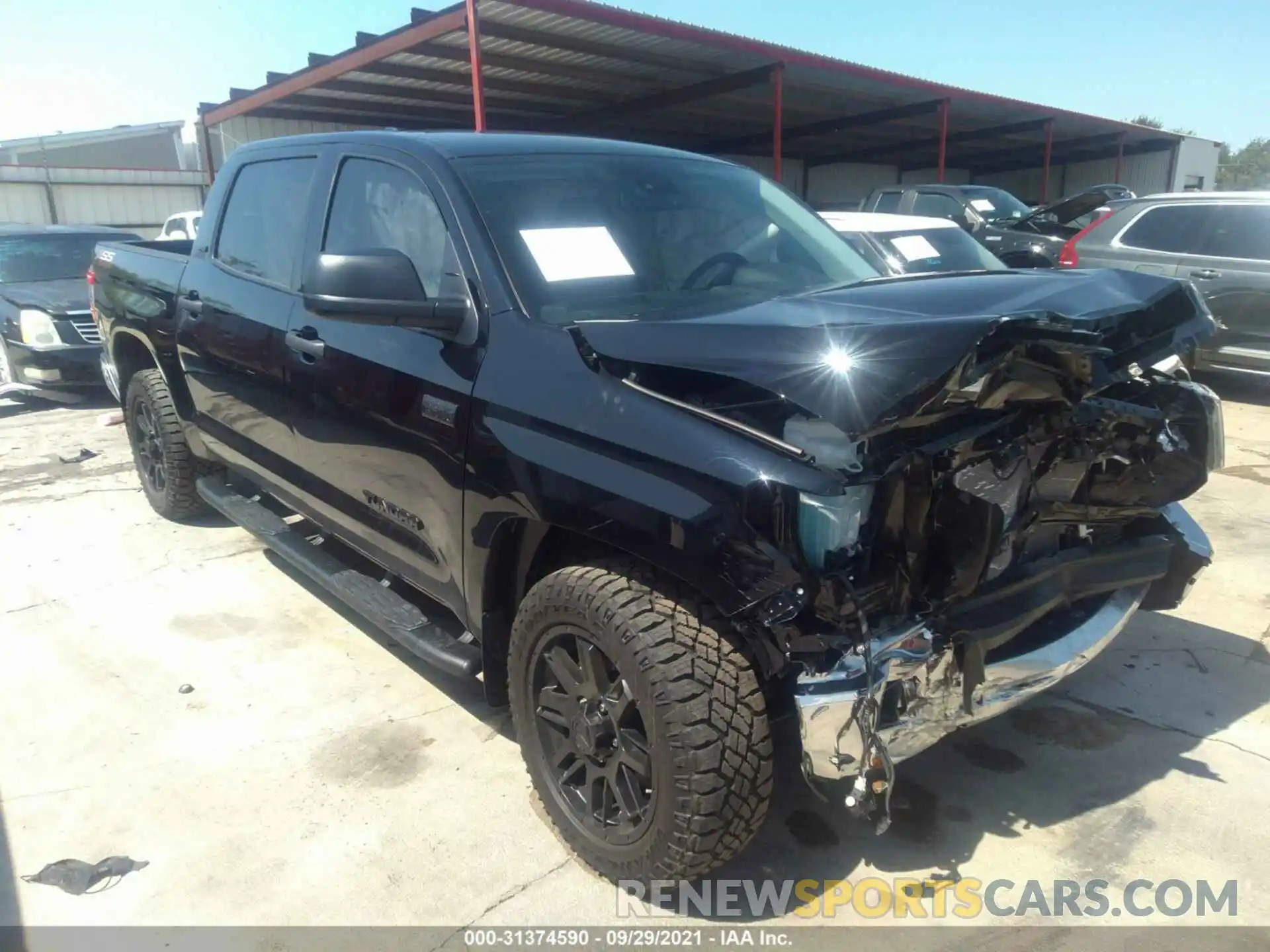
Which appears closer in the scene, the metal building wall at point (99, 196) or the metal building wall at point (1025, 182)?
the metal building wall at point (99, 196)

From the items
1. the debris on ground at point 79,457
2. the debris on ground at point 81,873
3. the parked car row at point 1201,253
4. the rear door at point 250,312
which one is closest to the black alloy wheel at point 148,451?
the rear door at point 250,312

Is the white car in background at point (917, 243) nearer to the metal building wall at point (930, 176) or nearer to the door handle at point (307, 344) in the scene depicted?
the door handle at point (307, 344)

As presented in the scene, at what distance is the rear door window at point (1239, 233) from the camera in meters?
7.50

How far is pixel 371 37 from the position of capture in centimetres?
1159

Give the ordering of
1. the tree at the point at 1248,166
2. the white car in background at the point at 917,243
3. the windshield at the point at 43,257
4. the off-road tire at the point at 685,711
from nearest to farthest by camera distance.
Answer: the off-road tire at the point at 685,711, the white car in background at the point at 917,243, the windshield at the point at 43,257, the tree at the point at 1248,166

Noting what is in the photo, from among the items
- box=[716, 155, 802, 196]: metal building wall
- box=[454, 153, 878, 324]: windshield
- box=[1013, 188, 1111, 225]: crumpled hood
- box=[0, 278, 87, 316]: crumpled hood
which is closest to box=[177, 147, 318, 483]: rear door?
box=[454, 153, 878, 324]: windshield

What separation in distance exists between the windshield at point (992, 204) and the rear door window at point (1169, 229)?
9.50 feet

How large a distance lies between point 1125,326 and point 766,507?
4.09 ft

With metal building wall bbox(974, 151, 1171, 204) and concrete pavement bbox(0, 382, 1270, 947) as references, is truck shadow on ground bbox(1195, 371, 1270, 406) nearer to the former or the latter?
concrete pavement bbox(0, 382, 1270, 947)

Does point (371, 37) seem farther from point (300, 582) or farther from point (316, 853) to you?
point (316, 853)

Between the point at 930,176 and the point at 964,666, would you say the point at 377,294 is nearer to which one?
the point at 964,666

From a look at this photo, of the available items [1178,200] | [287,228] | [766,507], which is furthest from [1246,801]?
[1178,200]

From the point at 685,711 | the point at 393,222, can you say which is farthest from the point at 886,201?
the point at 685,711
